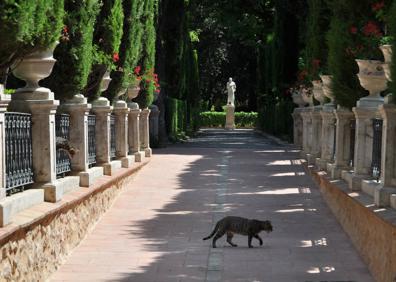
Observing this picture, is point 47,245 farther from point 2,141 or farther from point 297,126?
point 297,126

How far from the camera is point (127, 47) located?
17625 mm

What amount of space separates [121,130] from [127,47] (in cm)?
195

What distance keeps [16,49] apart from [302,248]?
4452 millimetres

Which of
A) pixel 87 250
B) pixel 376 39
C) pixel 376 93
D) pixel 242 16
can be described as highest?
pixel 242 16

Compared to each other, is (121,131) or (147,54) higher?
A: (147,54)

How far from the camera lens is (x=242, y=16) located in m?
39.5

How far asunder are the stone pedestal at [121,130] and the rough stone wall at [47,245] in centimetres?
510

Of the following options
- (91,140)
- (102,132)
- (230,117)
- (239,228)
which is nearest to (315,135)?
(102,132)

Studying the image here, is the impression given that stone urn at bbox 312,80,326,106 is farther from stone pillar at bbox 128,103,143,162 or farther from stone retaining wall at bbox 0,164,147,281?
stone retaining wall at bbox 0,164,147,281

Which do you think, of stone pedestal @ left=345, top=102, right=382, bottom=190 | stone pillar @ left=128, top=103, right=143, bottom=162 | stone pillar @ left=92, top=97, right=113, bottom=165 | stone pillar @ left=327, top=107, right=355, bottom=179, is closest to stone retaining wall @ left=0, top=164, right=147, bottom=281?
stone pillar @ left=92, top=97, right=113, bottom=165

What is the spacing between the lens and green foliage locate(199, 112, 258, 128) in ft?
206

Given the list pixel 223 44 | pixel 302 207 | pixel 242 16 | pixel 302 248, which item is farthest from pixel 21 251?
pixel 223 44

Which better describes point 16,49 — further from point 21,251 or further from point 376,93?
point 376,93

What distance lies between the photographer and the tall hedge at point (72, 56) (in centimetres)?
1190
